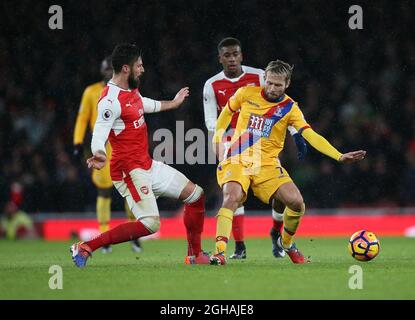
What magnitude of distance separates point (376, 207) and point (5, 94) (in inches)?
295

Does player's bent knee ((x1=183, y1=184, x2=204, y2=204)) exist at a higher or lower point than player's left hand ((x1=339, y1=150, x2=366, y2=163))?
lower

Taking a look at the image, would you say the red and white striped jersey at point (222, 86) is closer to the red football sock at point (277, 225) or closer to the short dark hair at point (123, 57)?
the red football sock at point (277, 225)

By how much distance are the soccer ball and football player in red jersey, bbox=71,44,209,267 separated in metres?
1.37

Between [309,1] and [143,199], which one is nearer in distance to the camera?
[143,199]

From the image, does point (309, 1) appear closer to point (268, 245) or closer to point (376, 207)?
point (376, 207)

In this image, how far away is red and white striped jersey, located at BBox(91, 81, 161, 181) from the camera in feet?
25.1

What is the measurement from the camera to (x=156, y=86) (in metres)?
16.9

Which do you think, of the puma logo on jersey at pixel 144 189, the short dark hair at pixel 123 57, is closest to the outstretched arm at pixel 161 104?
the short dark hair at pixel 123 57

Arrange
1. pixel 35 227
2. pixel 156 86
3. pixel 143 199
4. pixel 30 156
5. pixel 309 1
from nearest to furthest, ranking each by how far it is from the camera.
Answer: pixel 143 199, pixel 35 227, pixel 30 156, pixel 156 86, pixel 309 1

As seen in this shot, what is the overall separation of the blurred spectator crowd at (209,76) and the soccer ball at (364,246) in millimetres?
7197

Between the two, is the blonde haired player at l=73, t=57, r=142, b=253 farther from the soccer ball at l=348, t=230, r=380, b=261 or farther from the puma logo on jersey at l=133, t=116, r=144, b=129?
the soccer ball at l=348, t=230, r=380, b=261

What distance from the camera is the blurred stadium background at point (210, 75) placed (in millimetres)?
15156

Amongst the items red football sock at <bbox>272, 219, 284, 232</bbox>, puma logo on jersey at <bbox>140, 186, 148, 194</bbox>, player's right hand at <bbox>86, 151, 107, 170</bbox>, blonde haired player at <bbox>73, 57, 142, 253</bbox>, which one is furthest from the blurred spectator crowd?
player's right hand at <bbox>86, 151, 107, 170</bbox>
